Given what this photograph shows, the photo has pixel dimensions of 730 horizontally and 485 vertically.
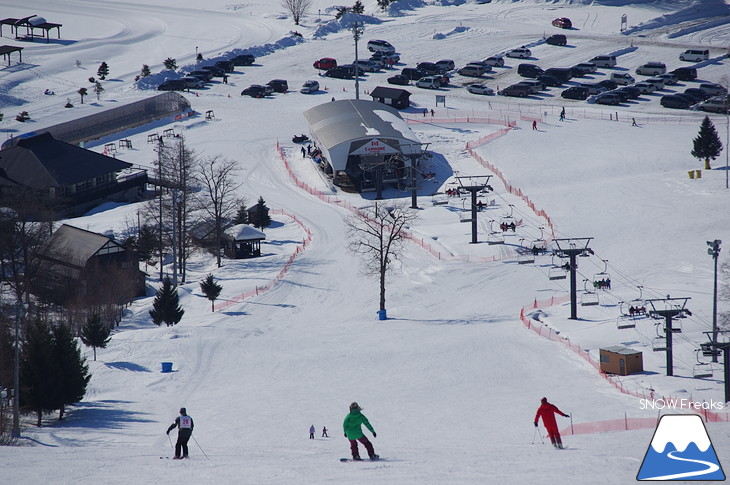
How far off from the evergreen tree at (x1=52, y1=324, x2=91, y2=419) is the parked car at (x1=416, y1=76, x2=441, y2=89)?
69958 mm

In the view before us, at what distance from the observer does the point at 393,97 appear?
89062 millimetres

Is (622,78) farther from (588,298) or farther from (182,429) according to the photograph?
(182,429)

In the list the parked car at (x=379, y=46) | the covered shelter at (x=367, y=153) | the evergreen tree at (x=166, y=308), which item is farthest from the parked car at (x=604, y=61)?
the evergreen tree at (x=166, y=308)

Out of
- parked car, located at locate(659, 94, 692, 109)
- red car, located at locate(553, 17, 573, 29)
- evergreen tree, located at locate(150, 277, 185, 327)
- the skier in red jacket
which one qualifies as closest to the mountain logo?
the skier in red jacket

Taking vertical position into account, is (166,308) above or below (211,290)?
below

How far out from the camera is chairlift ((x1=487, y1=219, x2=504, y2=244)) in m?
53.8

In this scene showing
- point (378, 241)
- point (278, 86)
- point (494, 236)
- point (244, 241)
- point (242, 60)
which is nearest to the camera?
point (494, 236)

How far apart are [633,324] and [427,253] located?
18260mm

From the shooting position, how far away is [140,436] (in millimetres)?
27922

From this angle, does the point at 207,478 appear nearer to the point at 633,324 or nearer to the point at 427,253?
the point at 633,324

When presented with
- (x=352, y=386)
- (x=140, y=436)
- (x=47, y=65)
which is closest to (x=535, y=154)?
(x=352, y=386)

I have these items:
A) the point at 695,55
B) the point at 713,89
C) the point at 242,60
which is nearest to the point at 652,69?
the point at 695,55

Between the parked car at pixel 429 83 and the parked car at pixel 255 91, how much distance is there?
1653 cm

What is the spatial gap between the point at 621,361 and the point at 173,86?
7300 cm
